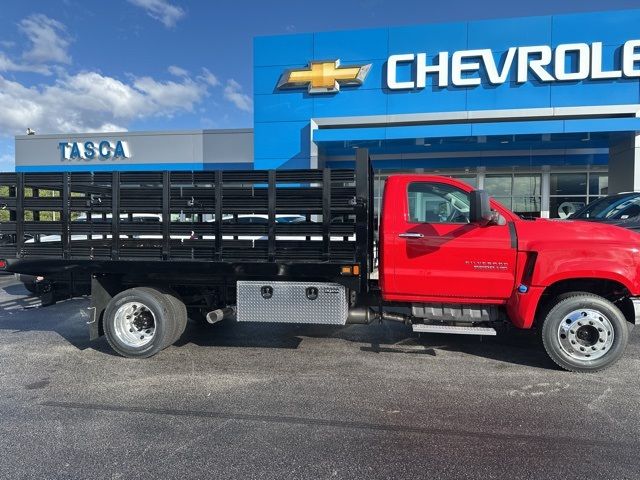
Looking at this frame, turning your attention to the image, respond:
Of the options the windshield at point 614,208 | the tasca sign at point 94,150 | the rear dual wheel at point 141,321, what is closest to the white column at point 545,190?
the windshield at point 614,208

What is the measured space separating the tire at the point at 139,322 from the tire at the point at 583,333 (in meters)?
4.20

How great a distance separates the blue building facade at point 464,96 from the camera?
1488cm

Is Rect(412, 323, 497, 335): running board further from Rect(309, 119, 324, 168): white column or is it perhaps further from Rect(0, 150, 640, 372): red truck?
Rect(309, 119, 324, 168): white column

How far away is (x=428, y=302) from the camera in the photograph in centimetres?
502

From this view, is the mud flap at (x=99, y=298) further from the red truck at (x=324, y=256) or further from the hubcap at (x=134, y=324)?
the hubcap at (x=134, y=324)

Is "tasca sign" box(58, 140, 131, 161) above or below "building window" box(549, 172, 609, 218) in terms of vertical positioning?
above

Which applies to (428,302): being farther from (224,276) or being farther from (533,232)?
(224,276)

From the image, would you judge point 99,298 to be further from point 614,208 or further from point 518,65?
point 518,65

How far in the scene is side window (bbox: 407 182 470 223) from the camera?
4.84 metres

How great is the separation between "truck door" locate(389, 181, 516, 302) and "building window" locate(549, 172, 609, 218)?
52.1 ft

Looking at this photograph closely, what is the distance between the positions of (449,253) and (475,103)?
12.9 meters

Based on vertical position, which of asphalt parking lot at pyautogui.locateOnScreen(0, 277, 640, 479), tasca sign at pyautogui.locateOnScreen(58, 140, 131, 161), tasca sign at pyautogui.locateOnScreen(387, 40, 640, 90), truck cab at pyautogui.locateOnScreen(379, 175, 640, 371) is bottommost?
asphalt parking lot at pyautogui.locateOnScreen(0, 277, 640, 479)

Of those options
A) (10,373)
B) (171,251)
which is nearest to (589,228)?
(171,251)

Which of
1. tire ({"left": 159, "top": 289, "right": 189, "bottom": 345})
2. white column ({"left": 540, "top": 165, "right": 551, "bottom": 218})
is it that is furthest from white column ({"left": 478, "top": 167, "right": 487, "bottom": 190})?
tire ({"left": 159, "top": 289, "right": 189, "bottom": 345})
